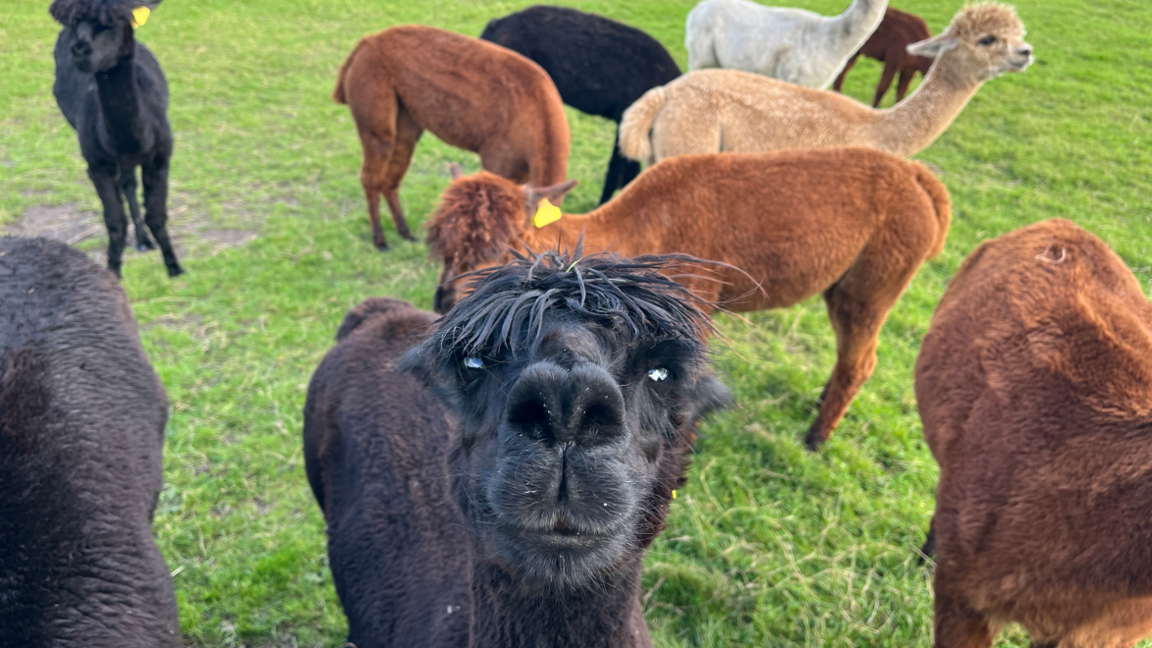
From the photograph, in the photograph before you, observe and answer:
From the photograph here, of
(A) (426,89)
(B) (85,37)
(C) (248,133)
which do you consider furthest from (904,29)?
(B) (85,37)

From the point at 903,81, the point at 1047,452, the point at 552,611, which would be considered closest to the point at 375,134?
the point at 552,611

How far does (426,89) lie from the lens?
5.56 meters

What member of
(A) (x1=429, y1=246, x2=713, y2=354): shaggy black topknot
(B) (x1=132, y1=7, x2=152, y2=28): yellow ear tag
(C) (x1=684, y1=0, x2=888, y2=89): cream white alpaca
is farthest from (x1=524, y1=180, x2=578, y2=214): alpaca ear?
(C) (x1=684, y1=0, x2=888, y2=89): cream white alpaca

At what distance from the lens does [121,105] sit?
4.34 m

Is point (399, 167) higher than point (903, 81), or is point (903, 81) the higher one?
point (399, 167)

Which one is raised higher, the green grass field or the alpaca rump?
the alpaca rump

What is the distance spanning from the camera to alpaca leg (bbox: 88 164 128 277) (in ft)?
15.1

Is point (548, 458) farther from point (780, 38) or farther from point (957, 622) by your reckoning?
point (780, 38)

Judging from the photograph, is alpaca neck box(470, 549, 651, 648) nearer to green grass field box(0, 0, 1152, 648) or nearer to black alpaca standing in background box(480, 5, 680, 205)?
green grass field box(0, 0, 1152, 648)

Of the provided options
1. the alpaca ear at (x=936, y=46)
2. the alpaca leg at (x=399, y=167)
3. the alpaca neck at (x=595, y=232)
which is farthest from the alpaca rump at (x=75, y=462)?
the alpaca ear at (x=936, y=46)

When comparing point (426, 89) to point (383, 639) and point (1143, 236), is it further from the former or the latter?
point (1143, 236)

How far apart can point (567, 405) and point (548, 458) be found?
0.37 feet

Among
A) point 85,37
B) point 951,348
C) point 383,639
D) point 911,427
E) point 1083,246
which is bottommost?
point 911,427

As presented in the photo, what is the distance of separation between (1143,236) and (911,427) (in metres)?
4.30
